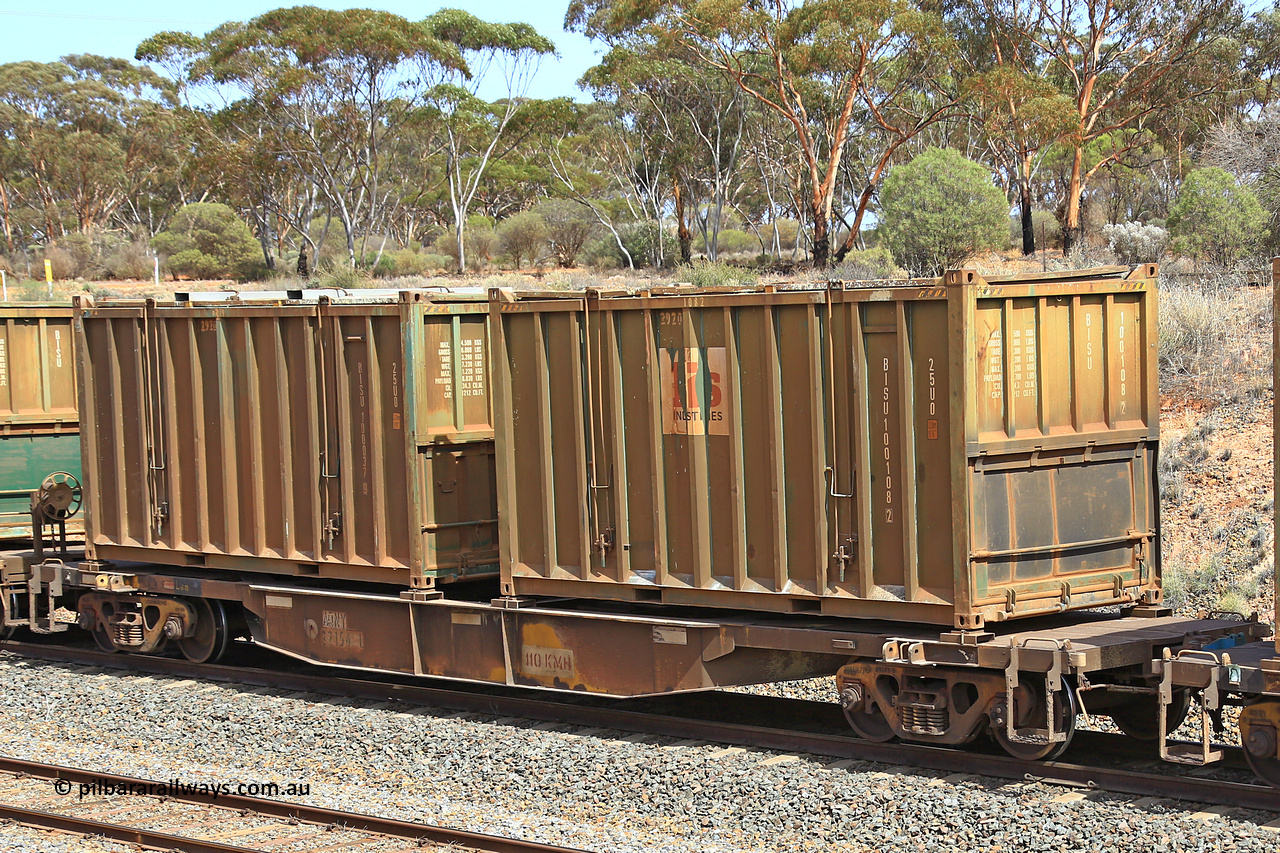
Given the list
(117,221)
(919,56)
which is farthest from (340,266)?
(117,221)

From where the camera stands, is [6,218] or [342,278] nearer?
[342,278]

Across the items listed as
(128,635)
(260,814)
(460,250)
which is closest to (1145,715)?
(260,814)

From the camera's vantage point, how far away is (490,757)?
28.7 feet

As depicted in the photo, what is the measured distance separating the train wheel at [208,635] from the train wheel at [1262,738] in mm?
8604

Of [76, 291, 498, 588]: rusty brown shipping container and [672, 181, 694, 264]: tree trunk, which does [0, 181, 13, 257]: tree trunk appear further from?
[76, 291, 498, 588]: rusty brown shipping container

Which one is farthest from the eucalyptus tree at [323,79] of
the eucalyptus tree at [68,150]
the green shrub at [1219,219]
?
the green shrub at [1219,219]

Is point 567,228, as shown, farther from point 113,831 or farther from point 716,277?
point 113,831

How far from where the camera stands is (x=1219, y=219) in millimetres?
24797

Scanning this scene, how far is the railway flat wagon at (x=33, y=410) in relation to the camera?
44.1ft

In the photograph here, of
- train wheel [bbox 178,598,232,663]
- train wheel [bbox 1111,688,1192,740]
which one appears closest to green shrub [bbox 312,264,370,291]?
train wheel [bbox 178,598,232,663]

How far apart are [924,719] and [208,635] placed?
6948mm

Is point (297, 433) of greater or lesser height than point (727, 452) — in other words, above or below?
above

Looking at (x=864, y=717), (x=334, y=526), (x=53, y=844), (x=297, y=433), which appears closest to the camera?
(x=53, y=844)

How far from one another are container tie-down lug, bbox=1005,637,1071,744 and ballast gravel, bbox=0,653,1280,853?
1.09ft
